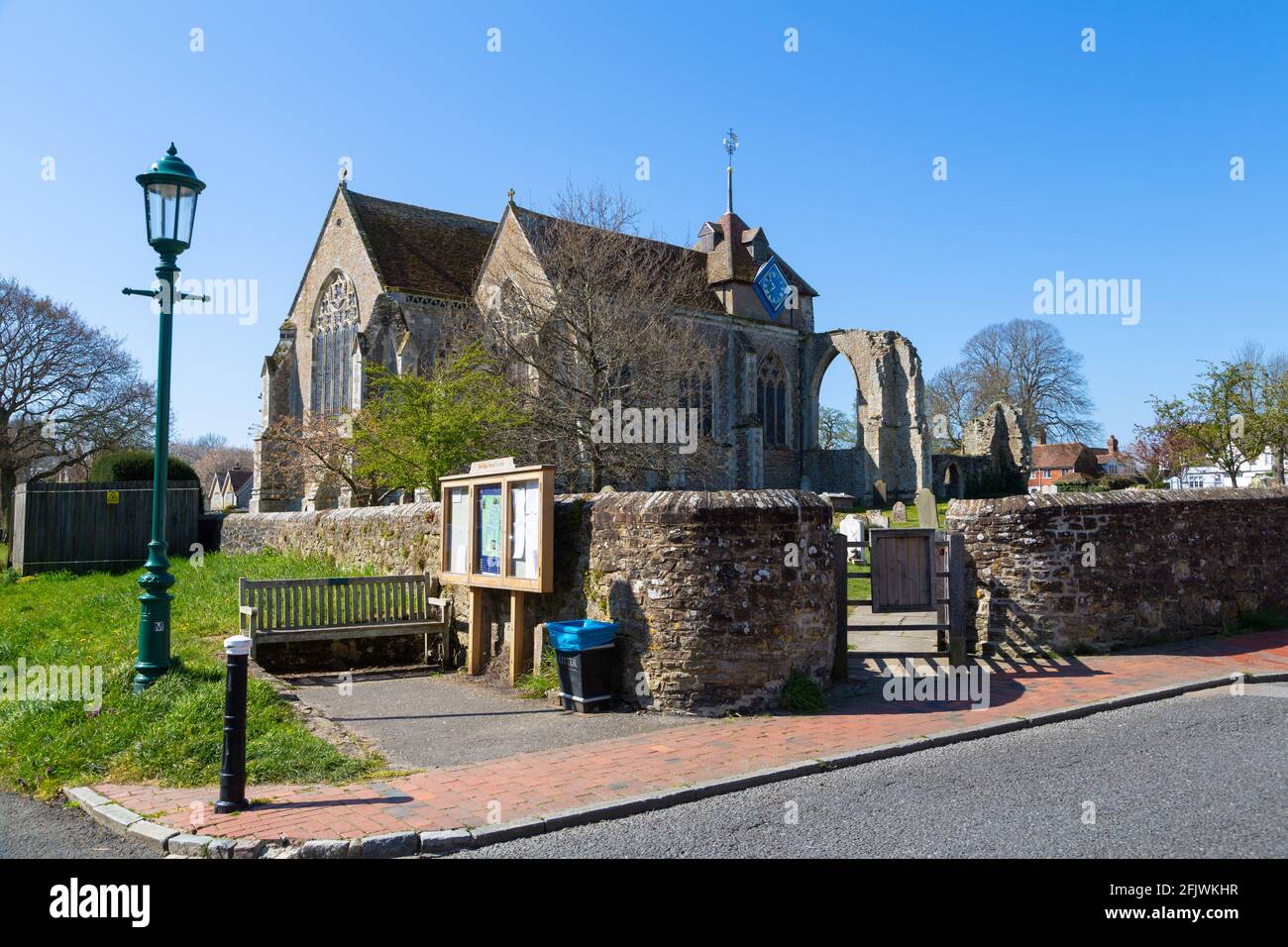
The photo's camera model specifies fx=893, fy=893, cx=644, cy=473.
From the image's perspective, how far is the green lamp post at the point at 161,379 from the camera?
326 inches

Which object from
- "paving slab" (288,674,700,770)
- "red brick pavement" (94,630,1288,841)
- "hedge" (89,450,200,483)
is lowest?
"paving slab" (288,674,700,770)

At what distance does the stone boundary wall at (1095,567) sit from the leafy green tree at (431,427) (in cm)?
987

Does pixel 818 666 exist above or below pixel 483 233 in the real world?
below

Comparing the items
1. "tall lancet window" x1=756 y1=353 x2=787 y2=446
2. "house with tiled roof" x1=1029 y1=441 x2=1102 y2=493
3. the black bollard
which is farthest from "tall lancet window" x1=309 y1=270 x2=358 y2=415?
"house with tiled roof" x1=1029 y1=441 x2=1102 y2=493

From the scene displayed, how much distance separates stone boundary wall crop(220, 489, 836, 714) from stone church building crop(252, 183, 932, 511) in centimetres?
1965

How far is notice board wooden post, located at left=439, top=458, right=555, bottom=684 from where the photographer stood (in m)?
8.93

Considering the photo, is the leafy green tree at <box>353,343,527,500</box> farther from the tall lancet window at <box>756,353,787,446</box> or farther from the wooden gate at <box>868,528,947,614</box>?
the tall lancet window at <box>756,353,787,446</box>

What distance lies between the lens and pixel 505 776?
6.35 m

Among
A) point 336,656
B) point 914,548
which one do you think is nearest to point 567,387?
point 336,656

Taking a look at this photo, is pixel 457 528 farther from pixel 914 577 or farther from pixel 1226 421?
pixel 1226 421

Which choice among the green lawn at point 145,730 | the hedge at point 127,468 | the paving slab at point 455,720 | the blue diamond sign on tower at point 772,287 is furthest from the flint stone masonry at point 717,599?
the blue diamond sign on tower at point 772,287

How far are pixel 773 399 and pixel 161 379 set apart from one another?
3472 centimetres
